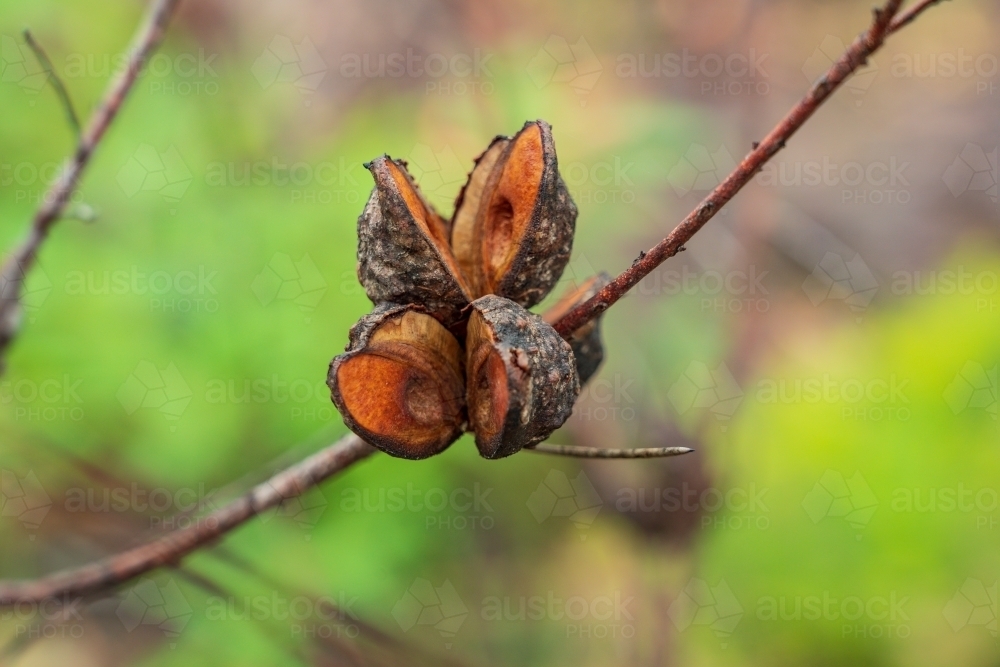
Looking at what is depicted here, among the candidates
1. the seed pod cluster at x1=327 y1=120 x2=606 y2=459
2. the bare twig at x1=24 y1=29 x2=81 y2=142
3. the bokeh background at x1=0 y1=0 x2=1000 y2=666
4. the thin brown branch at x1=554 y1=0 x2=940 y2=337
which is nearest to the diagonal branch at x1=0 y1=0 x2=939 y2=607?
the thin brown branch at x1=554 y1=0 x2=940 y2=337

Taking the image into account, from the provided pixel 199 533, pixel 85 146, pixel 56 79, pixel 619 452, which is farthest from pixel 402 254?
pixel 56 79

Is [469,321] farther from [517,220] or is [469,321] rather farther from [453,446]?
[453,446]

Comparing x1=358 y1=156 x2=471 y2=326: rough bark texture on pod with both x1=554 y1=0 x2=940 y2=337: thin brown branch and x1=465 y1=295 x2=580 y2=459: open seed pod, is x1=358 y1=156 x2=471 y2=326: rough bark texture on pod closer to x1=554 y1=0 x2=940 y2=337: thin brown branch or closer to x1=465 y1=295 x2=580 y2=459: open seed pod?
x1=465 y1=295 x2=580 y2=459: open seed pod

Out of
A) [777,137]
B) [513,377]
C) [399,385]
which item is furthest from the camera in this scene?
[399,385]

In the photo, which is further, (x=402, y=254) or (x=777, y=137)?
(x=402, y=254)

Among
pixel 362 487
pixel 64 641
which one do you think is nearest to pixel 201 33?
pixel 362 487

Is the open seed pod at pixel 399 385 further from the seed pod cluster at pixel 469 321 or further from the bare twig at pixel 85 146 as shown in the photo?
the bare twig at pixel 85 146

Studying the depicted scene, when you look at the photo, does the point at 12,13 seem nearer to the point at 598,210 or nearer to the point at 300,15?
the point at 300,15
